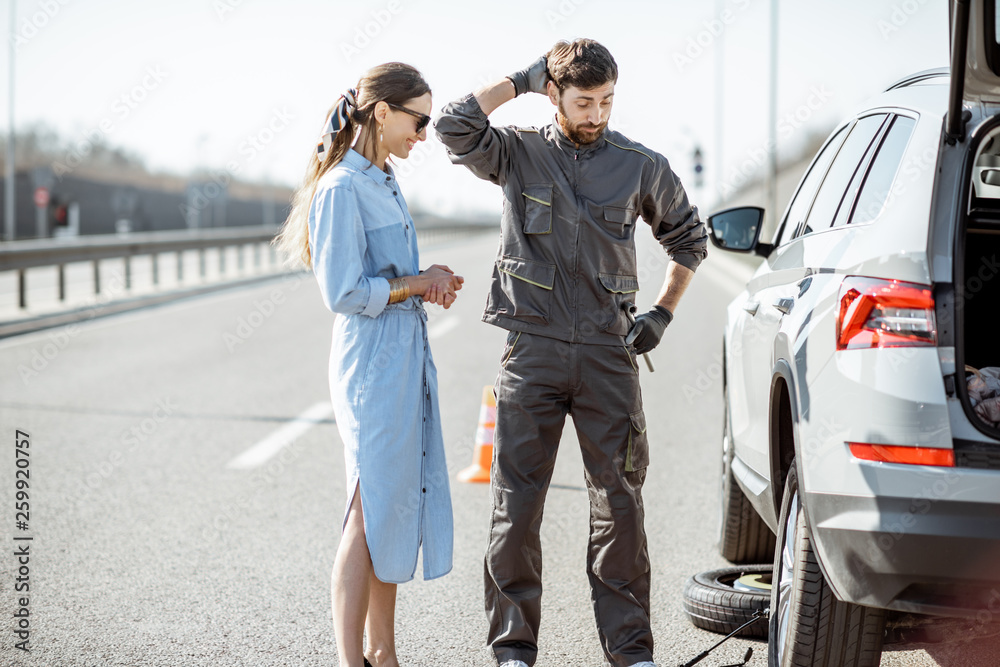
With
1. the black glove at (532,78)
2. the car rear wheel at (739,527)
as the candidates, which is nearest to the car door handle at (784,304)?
the black glove at (532,78)

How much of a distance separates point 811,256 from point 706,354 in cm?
877

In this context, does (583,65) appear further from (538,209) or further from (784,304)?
(784,304)

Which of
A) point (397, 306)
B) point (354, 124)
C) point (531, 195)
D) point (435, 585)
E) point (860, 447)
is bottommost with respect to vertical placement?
point (435, 585)

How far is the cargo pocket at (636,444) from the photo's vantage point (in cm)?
334

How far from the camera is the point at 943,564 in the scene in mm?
2352

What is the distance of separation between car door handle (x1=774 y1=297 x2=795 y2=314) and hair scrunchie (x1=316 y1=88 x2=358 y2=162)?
155 cm

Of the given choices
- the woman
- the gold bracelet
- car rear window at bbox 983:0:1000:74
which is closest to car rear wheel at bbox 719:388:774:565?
the woman

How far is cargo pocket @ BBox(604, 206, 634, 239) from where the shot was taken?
3312 mm

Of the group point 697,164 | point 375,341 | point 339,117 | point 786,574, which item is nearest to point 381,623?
point 375,341

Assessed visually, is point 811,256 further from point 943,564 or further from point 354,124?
point 354,124

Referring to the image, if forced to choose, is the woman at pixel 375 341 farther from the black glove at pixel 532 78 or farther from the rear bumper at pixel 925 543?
the rear bumper at pixel 925 543

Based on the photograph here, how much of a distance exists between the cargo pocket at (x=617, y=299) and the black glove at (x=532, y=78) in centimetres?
65

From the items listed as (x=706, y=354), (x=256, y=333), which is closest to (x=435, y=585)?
(x=706, y=354)

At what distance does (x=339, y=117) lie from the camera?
10.8ft
